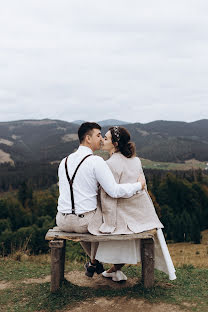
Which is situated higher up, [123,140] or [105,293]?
[123,140]

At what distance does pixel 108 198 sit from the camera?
5.46 metres

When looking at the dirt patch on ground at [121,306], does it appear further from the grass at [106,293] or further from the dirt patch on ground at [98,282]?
the dirt patch on ground at [98,282]

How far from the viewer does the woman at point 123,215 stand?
5445 millimetres

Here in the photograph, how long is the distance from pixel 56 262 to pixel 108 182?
1.64 metres

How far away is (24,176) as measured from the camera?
134 metres

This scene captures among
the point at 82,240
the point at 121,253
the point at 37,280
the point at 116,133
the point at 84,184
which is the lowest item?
the point at 37,280

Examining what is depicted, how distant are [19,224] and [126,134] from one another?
54526 mm

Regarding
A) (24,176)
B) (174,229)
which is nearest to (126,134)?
(174,229)

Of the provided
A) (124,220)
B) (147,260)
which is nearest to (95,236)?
(124,220)

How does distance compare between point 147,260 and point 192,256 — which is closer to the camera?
point 147,260

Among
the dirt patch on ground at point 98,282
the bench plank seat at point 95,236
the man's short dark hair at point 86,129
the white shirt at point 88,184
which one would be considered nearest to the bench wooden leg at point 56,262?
the bench plank seat at point 95,236

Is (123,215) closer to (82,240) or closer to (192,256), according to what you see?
(82,240)

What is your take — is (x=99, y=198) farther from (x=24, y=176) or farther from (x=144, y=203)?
(x=24, y=176)

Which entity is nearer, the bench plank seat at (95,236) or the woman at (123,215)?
the bench plank seat at (95,236)
